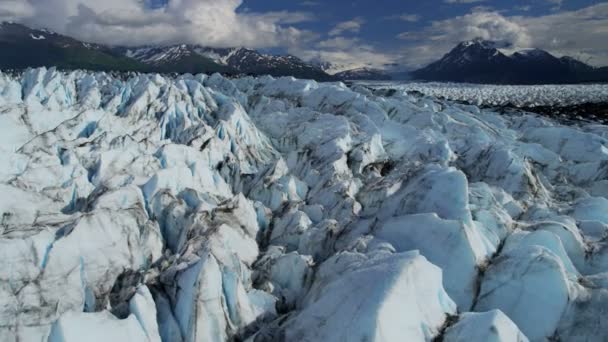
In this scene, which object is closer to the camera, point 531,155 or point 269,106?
point 531,155

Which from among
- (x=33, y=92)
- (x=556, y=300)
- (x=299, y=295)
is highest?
(x=33, y=92)

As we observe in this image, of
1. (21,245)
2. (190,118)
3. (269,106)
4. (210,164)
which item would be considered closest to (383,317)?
(21,245)

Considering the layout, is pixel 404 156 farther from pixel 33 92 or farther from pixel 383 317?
pixel 33 92

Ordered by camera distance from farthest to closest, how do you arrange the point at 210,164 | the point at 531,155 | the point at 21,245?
the point at 531,155 < the point at 210,164 < the point at 21,245

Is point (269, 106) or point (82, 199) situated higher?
point (269, 106)

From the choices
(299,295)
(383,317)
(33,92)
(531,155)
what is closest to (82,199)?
(299,295)

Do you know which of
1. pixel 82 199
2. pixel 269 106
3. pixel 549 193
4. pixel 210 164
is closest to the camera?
pixel 82 199
